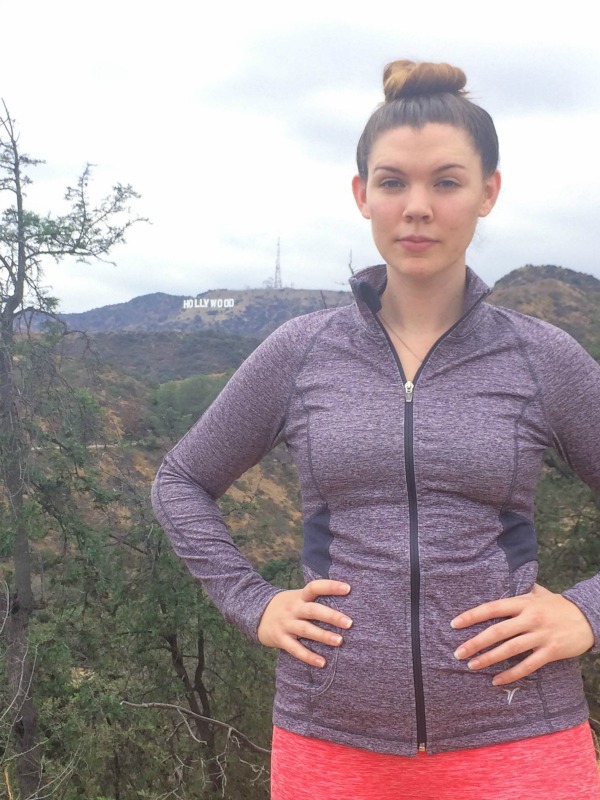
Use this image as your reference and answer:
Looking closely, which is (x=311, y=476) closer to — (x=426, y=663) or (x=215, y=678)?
(x=426, y=663)

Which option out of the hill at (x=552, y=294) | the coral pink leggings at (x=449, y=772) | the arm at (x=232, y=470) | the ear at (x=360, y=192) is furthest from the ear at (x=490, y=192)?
the hill at (x=552, y=294)

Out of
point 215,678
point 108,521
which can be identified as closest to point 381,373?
point 108,521

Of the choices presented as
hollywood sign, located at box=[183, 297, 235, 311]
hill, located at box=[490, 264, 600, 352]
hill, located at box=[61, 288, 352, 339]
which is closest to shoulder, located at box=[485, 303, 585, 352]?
hill, located at box=[490, 264, 600, 352]

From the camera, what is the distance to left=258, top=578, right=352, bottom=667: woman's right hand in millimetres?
1201

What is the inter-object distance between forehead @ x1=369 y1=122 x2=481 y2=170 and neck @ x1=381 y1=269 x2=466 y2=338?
0.21 metres

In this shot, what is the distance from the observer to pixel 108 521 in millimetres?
9625

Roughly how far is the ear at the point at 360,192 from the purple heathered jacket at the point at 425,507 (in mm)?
186

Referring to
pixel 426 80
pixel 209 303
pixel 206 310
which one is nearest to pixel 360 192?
pixel 426 80

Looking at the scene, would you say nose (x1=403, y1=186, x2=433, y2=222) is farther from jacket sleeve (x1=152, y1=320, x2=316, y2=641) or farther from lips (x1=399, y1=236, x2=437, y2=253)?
jacket sleeve (x1=152, y1=320, x2=316, y2=641)

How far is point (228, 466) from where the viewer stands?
1.45m

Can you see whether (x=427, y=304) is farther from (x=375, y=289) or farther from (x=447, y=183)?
(x=447, y=183)

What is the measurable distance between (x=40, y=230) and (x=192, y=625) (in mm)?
5818

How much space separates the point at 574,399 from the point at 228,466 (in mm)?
669

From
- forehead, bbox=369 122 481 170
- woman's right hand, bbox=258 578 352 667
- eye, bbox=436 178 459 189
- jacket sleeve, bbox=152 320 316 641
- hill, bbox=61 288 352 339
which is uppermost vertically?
hill, bbox=61 288 352 339
